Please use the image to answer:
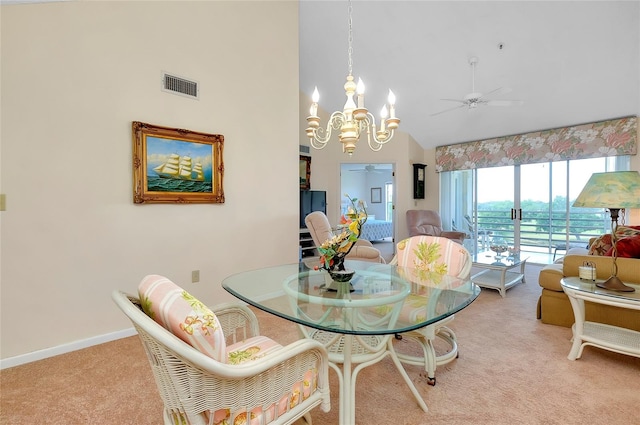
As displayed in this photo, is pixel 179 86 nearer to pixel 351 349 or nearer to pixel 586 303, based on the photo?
pixel 351 349

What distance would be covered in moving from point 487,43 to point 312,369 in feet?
15.4

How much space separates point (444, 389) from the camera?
6.01 ft

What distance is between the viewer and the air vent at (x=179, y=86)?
9.06 feet

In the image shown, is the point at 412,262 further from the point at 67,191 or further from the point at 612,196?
the point at 67,191

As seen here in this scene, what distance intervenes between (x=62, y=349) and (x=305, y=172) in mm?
4670

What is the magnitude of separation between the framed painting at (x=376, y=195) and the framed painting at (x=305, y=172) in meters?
4.94

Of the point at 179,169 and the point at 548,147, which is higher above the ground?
the point at 548,147

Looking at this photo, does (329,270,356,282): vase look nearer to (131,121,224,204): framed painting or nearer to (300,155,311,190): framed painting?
(131,121,224,204): framed painting

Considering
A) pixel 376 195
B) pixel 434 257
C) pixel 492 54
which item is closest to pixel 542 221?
pixel 492 54

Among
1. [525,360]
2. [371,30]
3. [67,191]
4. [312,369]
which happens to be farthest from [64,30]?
[525,360]

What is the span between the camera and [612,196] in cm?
198

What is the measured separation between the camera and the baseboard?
6.92 feet

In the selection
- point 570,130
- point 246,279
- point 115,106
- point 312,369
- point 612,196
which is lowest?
point 312,369

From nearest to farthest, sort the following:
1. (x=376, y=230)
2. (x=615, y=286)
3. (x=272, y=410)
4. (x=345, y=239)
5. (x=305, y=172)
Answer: (x=272, y=410) → (x=345, y=239) → (x=615, y=286) → (x=305, y=172) → (x=376, y=230)
